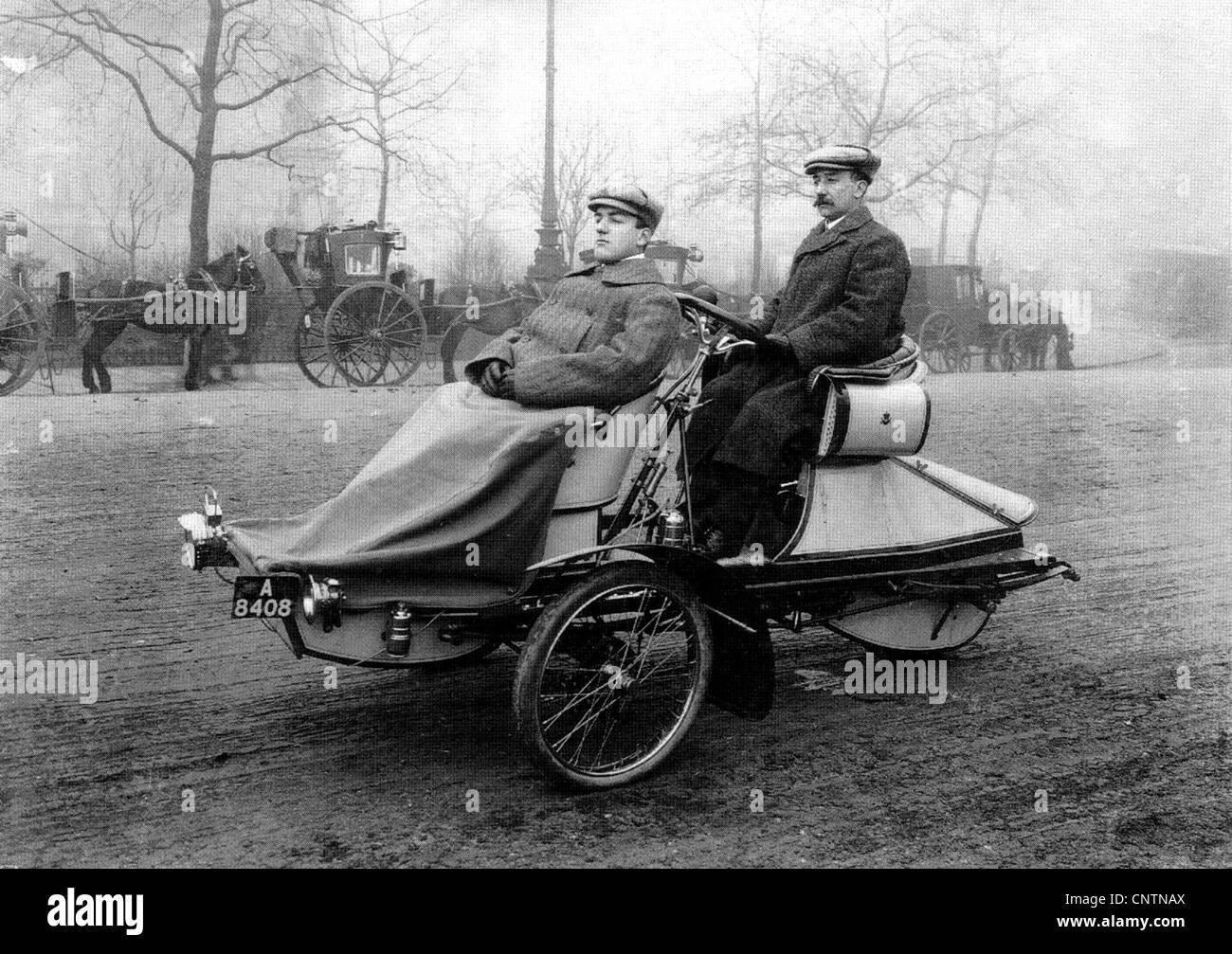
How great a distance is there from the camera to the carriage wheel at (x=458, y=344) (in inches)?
536

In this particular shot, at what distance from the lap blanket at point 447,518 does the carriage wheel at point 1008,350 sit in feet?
54.1

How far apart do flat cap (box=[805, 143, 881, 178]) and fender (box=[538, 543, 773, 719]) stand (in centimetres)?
152

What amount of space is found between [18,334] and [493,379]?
9.25 meters

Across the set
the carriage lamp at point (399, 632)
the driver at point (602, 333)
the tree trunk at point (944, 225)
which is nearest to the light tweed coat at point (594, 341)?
the driver at point (602, 333)

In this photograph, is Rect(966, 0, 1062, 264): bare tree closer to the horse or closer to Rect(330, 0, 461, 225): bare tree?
Rect(330, 0, 461, 225): bare tree

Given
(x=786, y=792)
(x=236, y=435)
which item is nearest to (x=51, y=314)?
(x=236, y=435)

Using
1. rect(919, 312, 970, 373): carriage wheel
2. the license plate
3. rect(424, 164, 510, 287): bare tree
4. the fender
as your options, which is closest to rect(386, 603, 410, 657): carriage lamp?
the license plate

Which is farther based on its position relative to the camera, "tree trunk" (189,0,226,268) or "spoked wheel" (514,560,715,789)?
"tree trunk" (189,0,226,268)

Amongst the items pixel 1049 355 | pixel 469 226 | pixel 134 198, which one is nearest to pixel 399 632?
pixel 134 198

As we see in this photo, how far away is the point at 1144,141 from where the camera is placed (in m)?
12.5

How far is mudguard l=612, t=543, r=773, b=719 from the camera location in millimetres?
3410

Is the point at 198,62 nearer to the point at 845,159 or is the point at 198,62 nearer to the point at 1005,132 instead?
the point at 1005,132
